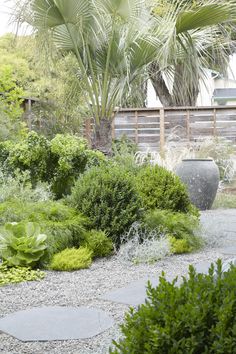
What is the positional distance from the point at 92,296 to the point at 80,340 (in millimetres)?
803

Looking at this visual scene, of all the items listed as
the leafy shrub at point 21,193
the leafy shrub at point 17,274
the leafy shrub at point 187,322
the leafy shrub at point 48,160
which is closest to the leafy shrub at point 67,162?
the leafy shrub at point 48,160

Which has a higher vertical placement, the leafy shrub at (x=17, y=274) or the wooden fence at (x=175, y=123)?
the wooden fence at (x=175, y=123)

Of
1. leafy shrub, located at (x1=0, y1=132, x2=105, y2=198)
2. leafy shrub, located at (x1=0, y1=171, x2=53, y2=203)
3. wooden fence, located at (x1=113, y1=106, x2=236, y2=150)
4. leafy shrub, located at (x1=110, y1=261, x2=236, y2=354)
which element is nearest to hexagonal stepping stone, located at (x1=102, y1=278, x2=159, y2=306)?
leafy shrub, located at (x1=110, y1=261, x2=236, y2=354)

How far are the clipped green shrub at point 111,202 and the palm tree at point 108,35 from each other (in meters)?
3.42

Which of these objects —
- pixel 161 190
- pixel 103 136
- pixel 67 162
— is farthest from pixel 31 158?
pixel 103 136

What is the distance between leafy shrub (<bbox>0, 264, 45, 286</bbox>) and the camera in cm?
361

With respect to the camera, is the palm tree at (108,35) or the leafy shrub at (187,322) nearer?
the leafy shrub at (187,322)

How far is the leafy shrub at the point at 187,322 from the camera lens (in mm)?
1243

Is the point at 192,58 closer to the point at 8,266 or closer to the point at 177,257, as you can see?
the point at 177,257

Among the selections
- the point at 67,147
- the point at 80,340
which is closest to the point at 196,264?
the point at 80,340

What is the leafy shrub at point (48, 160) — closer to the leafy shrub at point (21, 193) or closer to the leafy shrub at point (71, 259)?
the leafy shrub at point (21, 193)

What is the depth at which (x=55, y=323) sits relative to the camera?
263 centimetres

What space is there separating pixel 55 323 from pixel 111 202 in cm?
201

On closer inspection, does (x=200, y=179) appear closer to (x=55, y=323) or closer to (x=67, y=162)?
(x=67, y=162)
